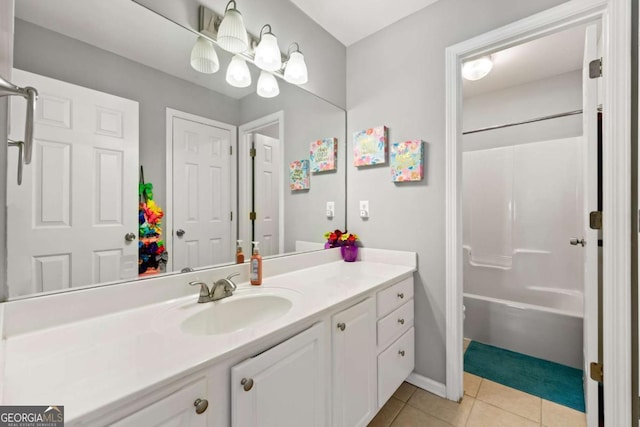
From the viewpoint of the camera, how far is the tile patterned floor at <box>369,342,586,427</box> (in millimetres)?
1432

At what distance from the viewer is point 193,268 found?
4.03 ft

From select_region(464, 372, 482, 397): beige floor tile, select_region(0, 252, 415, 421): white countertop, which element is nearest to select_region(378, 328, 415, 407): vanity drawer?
select_region(464, 372, 482, 397): beige floor tile

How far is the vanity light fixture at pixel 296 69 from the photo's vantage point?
1.64 metres

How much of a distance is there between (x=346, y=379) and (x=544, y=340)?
5.85ft

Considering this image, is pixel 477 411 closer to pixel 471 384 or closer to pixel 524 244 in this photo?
pixel 471 384

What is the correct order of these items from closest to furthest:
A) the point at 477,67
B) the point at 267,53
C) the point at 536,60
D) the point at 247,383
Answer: the point at 247,383 < the point at 267,53 < the point at 477,67 < the point at 536,60

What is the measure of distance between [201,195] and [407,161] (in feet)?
4.07

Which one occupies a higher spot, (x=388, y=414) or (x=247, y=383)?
(x=247, y=383)

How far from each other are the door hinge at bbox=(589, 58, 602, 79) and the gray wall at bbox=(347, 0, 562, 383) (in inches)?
17.3

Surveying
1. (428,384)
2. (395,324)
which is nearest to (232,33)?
(395,324)

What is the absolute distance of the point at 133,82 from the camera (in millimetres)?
1044

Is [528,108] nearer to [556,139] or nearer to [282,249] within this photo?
[556,139]

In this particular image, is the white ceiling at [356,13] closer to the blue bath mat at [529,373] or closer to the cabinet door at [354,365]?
the cabinet door at [354,365]

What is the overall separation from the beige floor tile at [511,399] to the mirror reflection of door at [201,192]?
5.69ft
